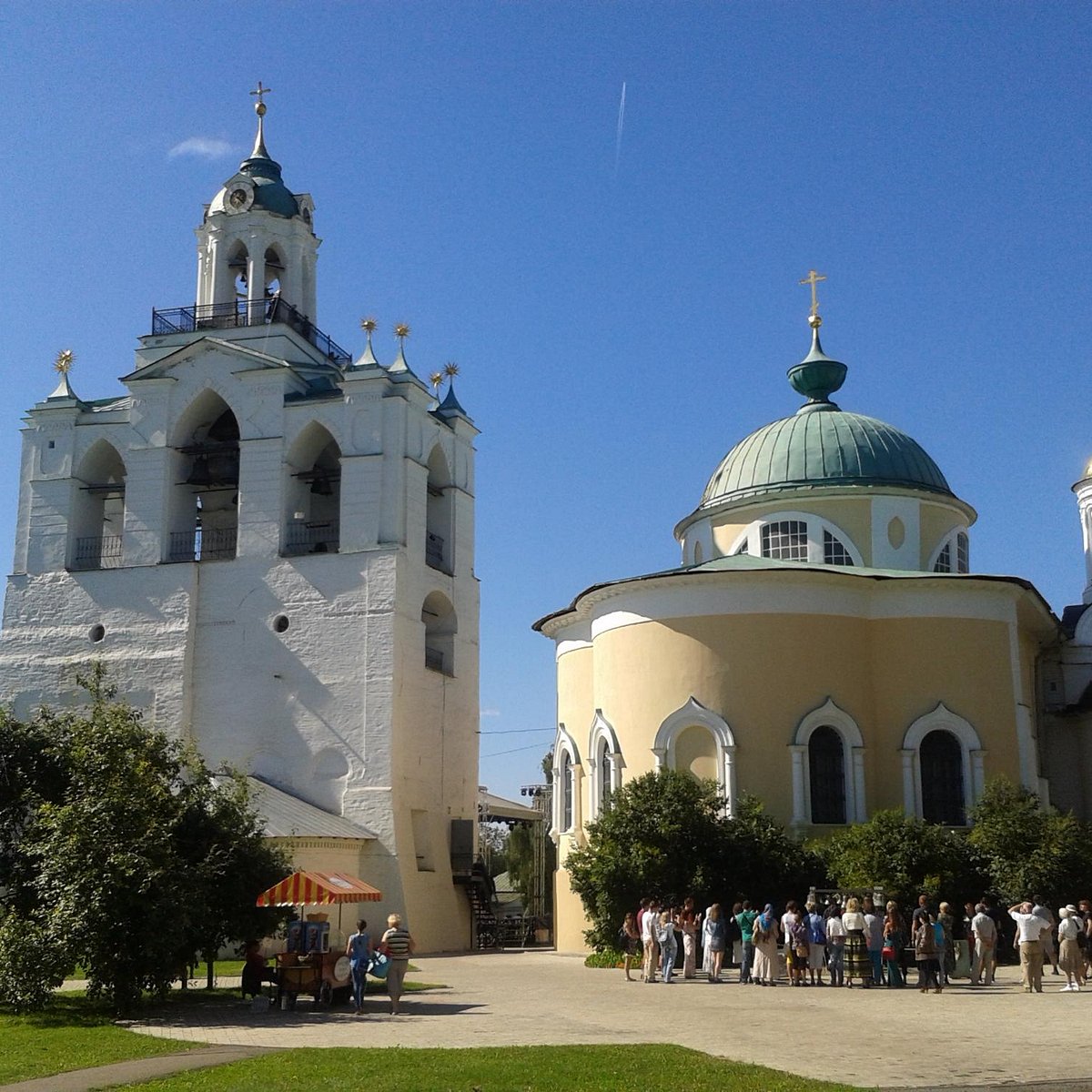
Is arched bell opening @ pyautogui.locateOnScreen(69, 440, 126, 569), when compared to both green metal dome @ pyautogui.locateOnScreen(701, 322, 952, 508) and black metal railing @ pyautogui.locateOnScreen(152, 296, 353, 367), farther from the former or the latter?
green metal dome @ pyautogui.locateOnScreen(701, 322, 952, 508)

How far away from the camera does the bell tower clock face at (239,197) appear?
46.1 metres

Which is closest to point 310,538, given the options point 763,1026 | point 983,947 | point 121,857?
point 121,857

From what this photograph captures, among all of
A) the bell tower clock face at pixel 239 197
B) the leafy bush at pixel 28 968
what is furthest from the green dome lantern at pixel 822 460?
the leafy bush at pixel 28 968

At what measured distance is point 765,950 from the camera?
2461 cm

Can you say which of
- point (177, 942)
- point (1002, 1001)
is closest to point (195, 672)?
point (177, 942)

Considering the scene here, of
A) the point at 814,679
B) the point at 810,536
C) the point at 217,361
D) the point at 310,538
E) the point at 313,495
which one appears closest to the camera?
the point at 814,679

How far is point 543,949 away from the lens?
4128cm

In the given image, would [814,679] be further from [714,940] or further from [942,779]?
[714,940]

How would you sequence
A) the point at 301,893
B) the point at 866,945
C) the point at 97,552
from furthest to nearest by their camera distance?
the point at 97,552 < the point at 866,945 < the point at 301,893

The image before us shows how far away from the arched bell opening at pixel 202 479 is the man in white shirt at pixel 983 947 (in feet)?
87.2

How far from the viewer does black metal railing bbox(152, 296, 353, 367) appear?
45.2 metres

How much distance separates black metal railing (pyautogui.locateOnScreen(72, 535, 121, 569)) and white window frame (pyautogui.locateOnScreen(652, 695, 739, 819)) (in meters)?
20.5

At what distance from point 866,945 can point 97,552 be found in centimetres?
2913

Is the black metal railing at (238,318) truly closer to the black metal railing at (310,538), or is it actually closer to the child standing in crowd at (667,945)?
the black metal railing at (310,538)
